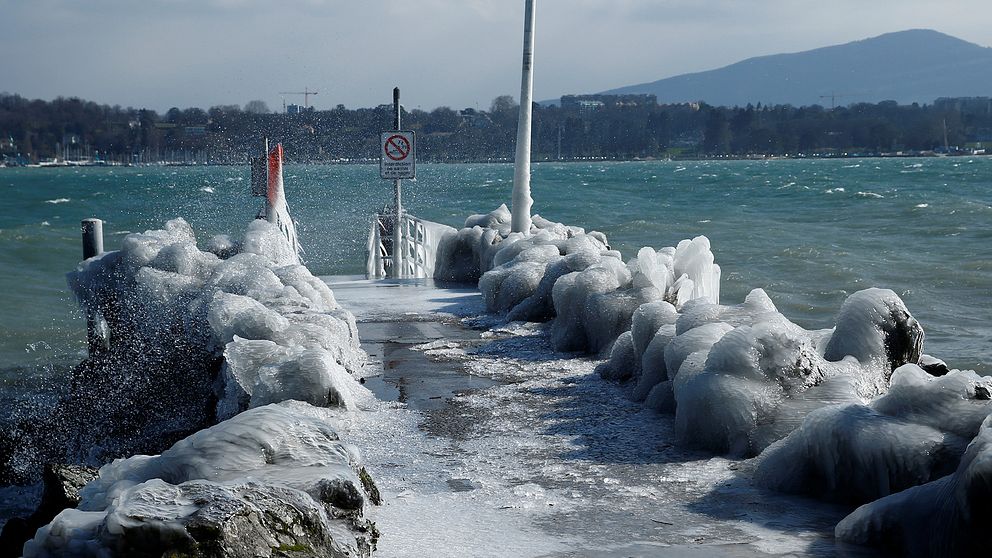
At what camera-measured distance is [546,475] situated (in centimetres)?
566

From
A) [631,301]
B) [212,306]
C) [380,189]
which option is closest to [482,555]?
[212,306]

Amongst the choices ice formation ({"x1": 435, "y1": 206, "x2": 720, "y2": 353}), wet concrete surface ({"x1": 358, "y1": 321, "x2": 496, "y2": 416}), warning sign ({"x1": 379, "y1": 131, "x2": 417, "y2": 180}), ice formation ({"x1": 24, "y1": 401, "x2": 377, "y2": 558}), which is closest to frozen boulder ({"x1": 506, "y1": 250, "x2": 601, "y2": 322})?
ice formation ({"x1": 435, "y1": 206, "x2": 720, "y2": 353})

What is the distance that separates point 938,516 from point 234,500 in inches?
111

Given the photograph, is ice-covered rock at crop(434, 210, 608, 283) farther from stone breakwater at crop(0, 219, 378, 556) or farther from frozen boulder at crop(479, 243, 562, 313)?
stone breakwater at crop(0, 219, 378, 556)

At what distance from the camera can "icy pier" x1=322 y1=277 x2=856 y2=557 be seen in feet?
15.3

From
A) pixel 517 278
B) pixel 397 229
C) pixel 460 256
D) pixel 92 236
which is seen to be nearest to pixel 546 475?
pixel 517 278

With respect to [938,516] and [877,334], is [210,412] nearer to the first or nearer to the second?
[877,334]

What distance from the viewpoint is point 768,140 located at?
169375 mm

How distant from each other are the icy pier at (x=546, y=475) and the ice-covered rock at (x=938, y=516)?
0.21 m

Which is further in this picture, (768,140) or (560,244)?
(768,140)

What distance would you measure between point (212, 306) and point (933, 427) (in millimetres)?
5168

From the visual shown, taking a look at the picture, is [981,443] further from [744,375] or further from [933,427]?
[744,375]

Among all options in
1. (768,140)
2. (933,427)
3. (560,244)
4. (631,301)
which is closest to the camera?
(933,427)

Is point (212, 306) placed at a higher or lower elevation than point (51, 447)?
higher
